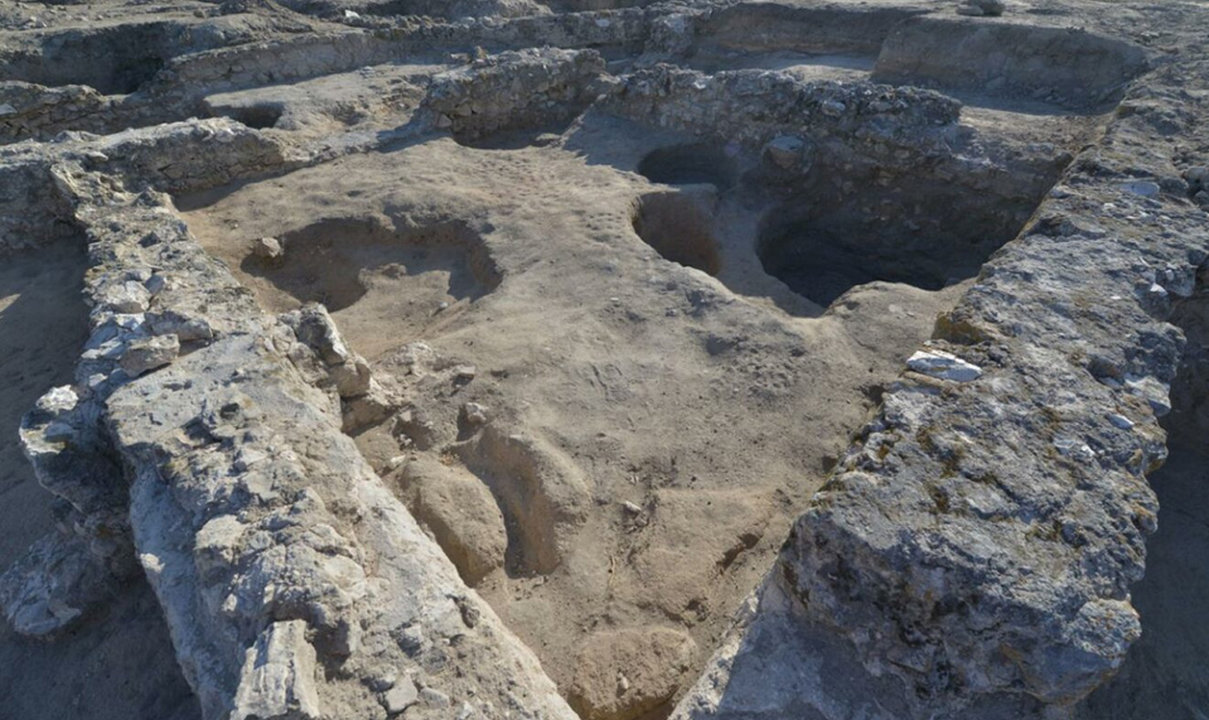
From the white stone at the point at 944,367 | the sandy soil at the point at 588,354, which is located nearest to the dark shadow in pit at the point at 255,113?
the sandy soil at the point at 588,354

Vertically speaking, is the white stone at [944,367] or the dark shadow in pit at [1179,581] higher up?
the white stone at [944,367]

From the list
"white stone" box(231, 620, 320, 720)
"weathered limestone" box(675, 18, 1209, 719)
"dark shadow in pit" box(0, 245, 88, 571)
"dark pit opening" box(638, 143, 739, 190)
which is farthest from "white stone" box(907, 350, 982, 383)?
"dark pit opening" box(638, 143, 739, 190)

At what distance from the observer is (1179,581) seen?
13.3 ft

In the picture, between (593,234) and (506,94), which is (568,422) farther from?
(506,94)

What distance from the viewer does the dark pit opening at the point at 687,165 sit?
25.7 ft

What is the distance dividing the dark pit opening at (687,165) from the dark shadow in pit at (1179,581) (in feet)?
14.7

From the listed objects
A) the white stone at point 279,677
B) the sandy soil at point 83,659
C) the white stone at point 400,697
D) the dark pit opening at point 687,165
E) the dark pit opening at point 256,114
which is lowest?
the sandy soil at point 83,659

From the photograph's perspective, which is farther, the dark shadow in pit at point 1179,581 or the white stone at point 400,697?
the dark shadow in pit at point 1179,581

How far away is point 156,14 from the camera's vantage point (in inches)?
483

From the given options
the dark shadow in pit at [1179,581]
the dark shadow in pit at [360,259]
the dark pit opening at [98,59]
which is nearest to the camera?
A: the dark shadow in pit at [1179,581]

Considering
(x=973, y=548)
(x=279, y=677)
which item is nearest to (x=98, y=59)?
(x=279, y=677)

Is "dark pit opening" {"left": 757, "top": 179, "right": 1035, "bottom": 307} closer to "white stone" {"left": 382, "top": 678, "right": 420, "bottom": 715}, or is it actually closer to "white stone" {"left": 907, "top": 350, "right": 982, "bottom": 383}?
"white stone" {"left": 907, "top": 350, "right": 982, "bottom": 383}

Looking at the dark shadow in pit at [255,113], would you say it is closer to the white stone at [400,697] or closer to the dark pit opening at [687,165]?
the dark pit opening at [687,165]

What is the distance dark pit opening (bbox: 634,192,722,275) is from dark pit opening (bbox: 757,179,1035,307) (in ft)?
2.00
